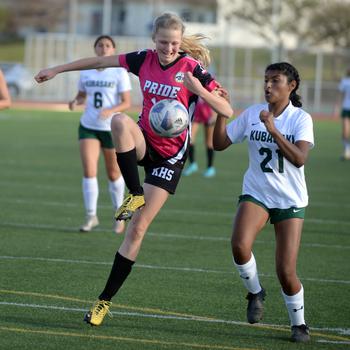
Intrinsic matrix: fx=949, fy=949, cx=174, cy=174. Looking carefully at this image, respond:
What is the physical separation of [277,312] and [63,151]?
47.2 ft

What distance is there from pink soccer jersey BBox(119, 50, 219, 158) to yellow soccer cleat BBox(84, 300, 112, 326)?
1151 mm

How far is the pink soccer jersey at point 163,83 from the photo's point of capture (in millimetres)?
6750

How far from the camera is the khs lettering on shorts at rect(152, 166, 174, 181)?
267 inches

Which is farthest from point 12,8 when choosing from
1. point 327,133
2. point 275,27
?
point 327,133

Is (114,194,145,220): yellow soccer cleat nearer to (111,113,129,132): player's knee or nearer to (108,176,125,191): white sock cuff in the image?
(111,113,129,132): player's knee

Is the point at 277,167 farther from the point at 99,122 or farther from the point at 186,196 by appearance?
the point at 186,196

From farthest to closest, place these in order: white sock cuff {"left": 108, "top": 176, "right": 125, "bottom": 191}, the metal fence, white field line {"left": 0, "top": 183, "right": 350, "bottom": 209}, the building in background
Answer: the building in background < the metal fence < white field line {"left": 0, "top": 183, "right": 350, "bottom": 209} < white sock cuff {"left": 108, "top": 176, "right": 125, "bottom": 191}

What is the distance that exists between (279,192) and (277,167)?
171 mm

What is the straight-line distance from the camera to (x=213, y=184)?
627 inches

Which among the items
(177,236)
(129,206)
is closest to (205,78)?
(129,206)

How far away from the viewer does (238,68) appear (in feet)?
155

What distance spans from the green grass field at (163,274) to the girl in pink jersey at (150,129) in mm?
477

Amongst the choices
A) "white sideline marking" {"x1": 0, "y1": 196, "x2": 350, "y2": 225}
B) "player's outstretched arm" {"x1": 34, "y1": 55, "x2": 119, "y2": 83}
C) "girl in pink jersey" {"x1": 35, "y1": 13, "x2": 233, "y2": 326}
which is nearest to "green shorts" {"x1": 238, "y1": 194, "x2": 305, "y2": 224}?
"girl in pink jersey" {"x1": 35, "y1": 13, "x2": 233, "y2": 326}

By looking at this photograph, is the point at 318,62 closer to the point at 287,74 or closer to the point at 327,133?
the point at 327,133
